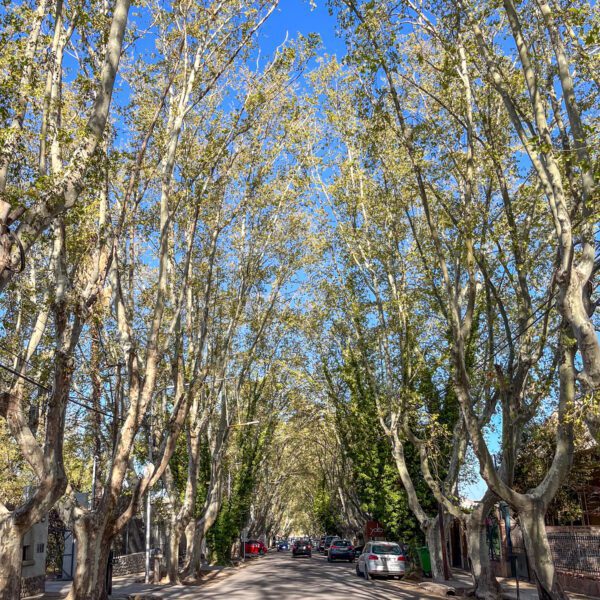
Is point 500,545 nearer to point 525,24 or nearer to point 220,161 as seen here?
point 220,161

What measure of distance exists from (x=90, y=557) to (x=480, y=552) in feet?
33.5

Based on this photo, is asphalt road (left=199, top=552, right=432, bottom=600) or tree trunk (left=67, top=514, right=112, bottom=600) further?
asphalt road (left=199, top=552, right=432, bottom=600)

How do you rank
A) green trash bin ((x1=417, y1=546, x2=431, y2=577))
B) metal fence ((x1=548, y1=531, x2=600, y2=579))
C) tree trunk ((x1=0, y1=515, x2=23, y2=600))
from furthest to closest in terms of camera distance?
1. green trash bin ((x1=417, y1=546, x2=431, y2=577))
2. metal fence ((x1=548, y1=531, x2=600, y2=579))
3. tree trunk ((x1=0, y1=515, x2=23, y2=600))

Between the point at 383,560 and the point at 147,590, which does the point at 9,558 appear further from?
the point at 383,560

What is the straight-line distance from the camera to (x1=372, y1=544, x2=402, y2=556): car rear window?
1007 inches

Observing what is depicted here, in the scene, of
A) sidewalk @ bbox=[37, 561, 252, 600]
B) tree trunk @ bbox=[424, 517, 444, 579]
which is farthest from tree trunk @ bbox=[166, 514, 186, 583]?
tree trunk @ bbox=[424, 517, 444, 579]

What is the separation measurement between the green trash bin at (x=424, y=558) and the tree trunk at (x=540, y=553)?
15338 millimetres

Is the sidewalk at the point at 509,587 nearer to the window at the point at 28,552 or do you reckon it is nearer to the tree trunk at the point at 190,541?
the tree trunk at the point at 190,541

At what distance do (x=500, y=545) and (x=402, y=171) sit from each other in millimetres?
15544

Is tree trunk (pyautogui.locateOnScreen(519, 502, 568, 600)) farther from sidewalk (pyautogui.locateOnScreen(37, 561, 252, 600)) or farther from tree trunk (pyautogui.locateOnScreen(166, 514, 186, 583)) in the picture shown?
tree trunk (pyautogui.locateOnScreen(166, 514, 186, 583))

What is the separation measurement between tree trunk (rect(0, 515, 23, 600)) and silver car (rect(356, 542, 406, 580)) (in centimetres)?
1622

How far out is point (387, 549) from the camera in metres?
25.8

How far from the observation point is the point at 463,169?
14250mm

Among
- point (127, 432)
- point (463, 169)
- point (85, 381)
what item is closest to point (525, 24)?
point (463, 169)
